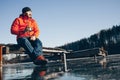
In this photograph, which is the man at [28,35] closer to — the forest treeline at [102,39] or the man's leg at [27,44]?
the man's leg at [27,44]

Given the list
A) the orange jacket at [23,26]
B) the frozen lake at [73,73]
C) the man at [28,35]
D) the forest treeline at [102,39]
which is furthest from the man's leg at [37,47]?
the forest treeline at [102,39]

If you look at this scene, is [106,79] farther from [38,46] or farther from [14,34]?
[14,34]

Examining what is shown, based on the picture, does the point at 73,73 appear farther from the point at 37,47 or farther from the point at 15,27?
the point at 15,27

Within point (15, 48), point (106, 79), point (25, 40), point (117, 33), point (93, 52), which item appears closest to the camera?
point (106, 79)

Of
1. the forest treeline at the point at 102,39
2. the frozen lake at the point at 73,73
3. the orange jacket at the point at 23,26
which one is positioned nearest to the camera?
the frozen lake at the point at 73,73

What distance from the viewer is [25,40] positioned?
6.01 metres

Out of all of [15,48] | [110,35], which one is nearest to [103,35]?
[110,35]

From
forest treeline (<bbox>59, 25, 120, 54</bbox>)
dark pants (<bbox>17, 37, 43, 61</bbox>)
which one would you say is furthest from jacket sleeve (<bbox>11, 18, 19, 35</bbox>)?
forest treeline (<bbox>59, 25, 120, 54</bbox>)

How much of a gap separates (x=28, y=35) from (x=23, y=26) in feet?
1.08

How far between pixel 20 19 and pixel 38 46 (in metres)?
1.01

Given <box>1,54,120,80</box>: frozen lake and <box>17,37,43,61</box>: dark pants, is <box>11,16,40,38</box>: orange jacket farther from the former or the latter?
<box>1,54,120,80</box>: frozen lake

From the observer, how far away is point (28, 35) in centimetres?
629

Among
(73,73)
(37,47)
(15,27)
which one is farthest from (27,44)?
(73,73)

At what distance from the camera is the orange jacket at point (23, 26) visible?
20.2 ft
